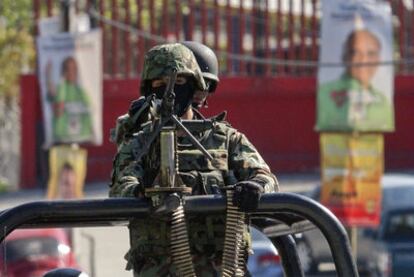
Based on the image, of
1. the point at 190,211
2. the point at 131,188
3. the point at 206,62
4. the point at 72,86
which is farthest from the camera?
the point at 72,86

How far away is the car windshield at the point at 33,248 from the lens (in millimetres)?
14891

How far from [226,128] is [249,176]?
0.20 metres

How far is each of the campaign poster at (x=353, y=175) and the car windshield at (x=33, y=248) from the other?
2.72m

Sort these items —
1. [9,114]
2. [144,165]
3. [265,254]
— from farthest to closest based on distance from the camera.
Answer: [9,114] < [265,254] < [144,165]

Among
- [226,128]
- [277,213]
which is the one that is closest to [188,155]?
[226,128]

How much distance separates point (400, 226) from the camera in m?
16.4

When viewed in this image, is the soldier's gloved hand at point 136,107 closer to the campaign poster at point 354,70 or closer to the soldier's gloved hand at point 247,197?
the soldier's gloved hand at point 247,197

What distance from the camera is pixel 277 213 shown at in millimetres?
4477

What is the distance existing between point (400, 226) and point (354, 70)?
2271mm

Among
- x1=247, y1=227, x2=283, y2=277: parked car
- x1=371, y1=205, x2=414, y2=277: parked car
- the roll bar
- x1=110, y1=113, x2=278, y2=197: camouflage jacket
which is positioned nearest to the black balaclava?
x1=110, y1=113, x2=278, y2=197: camouflage jacket

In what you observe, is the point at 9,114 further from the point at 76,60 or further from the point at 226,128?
the point at 226,128

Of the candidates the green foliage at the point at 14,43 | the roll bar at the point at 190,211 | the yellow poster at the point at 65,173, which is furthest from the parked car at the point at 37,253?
the roll bar at the point at 190,211

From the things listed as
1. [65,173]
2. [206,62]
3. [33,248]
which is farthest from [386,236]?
[206,62]

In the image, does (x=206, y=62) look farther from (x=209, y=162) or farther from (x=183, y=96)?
(x=209, y=162)
